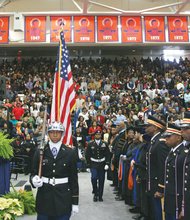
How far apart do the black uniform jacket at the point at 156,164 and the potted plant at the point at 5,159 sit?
2.43m

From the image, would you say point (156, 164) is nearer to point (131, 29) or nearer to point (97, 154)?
point (97, 154)

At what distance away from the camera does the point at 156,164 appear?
527cm

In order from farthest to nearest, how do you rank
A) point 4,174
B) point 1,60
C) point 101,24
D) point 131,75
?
point 1,60
point 131,75
point 101,24
point 4,174

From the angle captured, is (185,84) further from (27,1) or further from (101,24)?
(27,1)

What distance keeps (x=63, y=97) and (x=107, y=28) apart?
11.9 metres

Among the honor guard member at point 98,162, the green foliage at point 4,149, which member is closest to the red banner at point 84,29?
the honor guard member at point 98,162

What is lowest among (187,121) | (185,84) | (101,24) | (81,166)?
(81,166)

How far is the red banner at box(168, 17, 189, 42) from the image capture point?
56.7 feet

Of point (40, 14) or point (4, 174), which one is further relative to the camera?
point (40, 14)

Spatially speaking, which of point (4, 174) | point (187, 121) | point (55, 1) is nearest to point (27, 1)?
point (55, 1)

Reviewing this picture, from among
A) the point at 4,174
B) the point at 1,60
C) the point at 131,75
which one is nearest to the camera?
the point at 4,174

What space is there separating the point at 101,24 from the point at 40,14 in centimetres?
318

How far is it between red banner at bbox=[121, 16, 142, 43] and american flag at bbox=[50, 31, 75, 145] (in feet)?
36.3

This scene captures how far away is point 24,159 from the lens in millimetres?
11953
